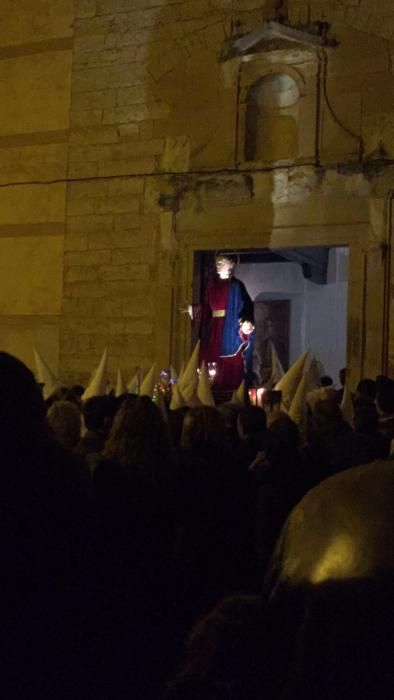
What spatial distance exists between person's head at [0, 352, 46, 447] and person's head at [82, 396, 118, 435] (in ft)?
9.28

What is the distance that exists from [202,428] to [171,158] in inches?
327

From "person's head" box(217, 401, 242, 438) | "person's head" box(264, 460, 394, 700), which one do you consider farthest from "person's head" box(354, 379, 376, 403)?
"person's head" box(264, 460, 394, 700)

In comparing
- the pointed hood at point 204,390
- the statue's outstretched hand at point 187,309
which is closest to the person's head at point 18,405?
the pointed hood at point 204,390

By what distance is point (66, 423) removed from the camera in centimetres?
471

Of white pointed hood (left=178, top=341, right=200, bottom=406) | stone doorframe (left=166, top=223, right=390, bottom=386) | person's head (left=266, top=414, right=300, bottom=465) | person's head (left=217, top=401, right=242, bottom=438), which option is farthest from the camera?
stone doorframe (left=166, top=223, right=390, bottom=386)

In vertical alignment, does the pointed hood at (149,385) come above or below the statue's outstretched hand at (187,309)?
below

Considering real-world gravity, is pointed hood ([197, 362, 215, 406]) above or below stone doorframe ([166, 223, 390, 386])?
below

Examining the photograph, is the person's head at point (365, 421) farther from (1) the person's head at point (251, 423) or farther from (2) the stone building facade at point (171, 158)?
(2) the stone building facade at point (171, 158)

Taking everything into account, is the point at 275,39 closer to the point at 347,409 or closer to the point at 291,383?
the point at 291,383

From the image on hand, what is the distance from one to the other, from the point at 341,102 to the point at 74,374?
4993mm

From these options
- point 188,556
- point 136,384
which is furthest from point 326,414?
point 136,384

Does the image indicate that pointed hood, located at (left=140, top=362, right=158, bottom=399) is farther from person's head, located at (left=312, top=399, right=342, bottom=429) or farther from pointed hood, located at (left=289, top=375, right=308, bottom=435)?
person's head, located at (left=312, top=399, right=342, bottom=429)

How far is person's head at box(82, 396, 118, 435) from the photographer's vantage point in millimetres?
5184

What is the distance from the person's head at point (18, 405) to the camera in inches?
83.0
